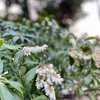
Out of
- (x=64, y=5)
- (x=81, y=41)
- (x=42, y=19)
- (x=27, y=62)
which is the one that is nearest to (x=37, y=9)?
(x=64, y=5)

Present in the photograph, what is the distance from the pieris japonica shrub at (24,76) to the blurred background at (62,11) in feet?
15.1

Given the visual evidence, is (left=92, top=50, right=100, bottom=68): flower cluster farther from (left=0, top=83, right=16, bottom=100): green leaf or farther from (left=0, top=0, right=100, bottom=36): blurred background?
(left=0, top=0, right=100, bottom=36): blurred background

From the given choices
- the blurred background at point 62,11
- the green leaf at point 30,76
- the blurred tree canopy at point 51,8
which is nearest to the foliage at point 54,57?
the green leaf at point 30,76

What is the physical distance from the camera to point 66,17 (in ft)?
21.5

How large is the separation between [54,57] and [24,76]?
0.80m

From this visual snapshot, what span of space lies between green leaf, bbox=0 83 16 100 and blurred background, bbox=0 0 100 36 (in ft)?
16.0

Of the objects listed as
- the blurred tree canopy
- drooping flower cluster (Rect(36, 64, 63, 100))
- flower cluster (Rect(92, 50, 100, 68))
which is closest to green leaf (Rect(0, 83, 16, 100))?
drooping flower cluster (Rect(36, 64, 63, 100))

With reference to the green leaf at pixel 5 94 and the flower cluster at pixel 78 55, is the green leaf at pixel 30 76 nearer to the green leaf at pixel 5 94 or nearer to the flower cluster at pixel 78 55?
the green leaf at pixel 5 94

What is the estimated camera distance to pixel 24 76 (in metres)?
1.12

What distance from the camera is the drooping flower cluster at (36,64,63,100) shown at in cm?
103

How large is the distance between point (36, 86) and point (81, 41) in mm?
669

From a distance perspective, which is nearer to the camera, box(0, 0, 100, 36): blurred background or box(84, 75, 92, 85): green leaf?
box(84, 75, 92, 85): green leaf

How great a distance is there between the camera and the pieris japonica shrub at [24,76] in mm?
979

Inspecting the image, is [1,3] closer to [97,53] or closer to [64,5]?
[64,5]
